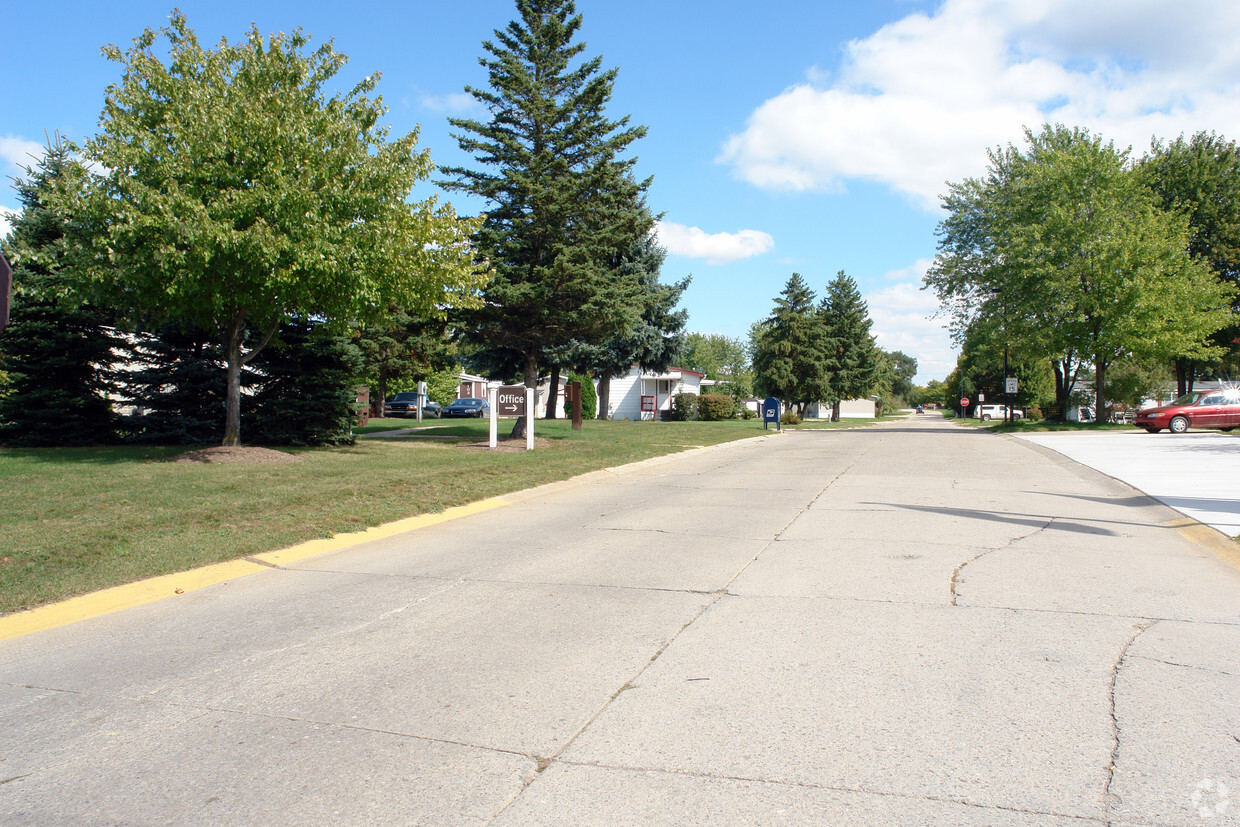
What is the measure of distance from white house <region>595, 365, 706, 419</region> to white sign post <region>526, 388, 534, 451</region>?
36970mm

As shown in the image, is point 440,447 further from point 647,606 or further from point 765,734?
point 765,734

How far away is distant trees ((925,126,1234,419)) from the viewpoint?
36406 millimetres

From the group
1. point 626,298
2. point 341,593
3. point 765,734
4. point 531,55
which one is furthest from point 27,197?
point 765,734

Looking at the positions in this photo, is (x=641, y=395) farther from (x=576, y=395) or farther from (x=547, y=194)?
(x=547, y=194)

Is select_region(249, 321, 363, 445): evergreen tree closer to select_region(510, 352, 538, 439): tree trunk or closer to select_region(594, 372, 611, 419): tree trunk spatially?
select_region(510, 352, 538, 439): tree trunk

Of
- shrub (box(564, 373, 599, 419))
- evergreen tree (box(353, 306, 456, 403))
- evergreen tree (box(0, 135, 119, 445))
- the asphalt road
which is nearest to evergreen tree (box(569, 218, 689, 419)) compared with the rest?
shrub (box(564, 373, 599, 419))

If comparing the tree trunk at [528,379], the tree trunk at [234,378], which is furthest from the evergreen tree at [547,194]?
the tree trunk at [234,378]

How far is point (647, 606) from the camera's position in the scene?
20.7ft

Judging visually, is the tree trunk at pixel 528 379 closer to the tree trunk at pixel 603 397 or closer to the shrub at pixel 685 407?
the tree trunk at pixel 603 397

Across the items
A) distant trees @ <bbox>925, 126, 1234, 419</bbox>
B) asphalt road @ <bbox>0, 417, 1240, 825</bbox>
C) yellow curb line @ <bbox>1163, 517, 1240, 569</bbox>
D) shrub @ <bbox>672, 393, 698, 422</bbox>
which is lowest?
asphalt road @ <bbox>0, 417, 1240, 825</bbox>

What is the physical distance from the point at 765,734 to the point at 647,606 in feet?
8.02

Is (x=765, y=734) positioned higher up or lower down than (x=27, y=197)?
lower down

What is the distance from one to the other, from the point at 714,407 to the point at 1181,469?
4005 cm

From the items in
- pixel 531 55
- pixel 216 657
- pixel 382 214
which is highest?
pixel 531 55
